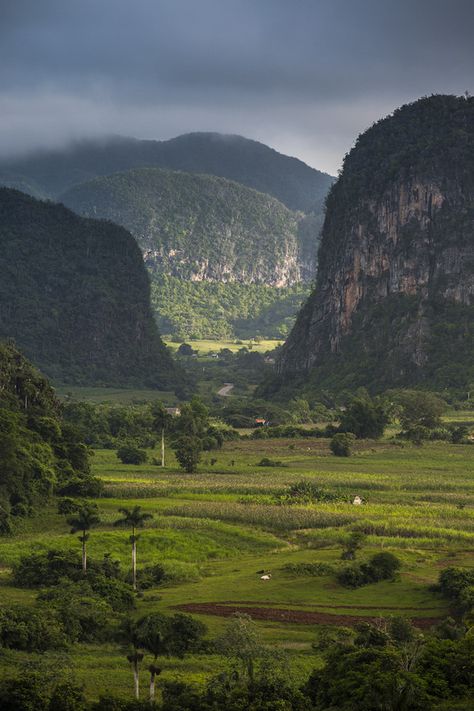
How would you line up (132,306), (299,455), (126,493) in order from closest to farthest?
(126,493)
(299,455)
(132,306)

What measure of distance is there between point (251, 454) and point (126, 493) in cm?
2609

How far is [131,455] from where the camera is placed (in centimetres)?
9656

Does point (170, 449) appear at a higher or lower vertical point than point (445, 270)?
lower

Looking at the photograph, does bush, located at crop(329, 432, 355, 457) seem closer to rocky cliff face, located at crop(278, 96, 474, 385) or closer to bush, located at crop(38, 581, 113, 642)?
rocky cliff face, located at crop(278, 96, 474, 385)

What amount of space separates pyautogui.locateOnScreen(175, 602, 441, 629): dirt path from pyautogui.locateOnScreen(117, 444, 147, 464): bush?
50.3m

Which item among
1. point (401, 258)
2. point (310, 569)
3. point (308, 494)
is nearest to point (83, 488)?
point (308, 494)

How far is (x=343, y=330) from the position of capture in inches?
6545

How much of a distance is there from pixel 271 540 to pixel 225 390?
115 meters

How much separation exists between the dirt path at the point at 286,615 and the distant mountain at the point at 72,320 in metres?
128

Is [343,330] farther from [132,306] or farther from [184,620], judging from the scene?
[184,620]

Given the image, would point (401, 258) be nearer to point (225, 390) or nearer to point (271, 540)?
point (225, 390)

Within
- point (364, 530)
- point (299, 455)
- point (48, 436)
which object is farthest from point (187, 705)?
point (299, 455)

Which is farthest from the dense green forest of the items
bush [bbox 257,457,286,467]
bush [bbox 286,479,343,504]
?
bush [bbox 257,457,286,467]

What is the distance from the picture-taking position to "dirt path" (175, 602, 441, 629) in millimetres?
43781
